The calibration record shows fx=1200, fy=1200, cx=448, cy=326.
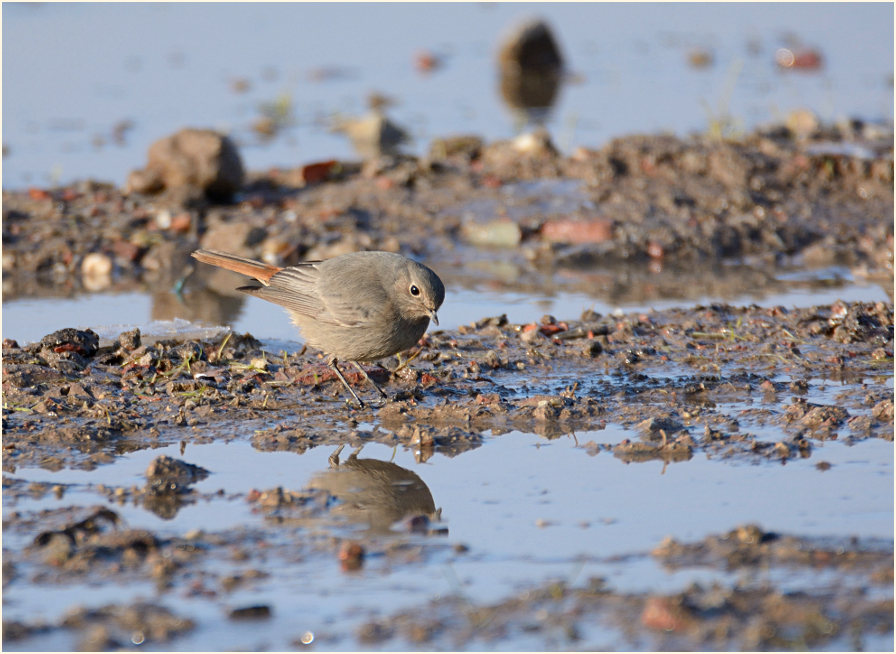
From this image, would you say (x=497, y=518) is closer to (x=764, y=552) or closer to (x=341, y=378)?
(x=764, y=552)

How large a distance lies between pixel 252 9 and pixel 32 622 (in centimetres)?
1897

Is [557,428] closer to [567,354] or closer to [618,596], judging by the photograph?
[567,354]

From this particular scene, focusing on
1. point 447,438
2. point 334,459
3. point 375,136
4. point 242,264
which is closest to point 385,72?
point 375,136

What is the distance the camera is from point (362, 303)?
6.60 m

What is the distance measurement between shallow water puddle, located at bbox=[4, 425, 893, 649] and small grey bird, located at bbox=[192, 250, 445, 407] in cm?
84

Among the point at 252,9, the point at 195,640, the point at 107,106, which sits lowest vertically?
the point at 195,640

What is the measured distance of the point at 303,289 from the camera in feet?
22.7

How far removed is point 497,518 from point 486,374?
6.92ft

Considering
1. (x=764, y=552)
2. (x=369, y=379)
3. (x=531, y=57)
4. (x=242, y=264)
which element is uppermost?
(x=531, y=57)

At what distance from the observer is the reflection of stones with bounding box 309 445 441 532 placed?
16.6ft

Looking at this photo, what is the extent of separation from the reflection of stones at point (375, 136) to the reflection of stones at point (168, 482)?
26.1 feet

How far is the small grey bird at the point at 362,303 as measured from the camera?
6.56m

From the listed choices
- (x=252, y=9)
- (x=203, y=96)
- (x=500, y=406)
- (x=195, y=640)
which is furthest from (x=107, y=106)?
(x=195, y=640)

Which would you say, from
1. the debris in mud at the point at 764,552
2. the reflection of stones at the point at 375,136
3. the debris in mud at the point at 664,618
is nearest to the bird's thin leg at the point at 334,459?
the debris in mud at the point at 664,618
